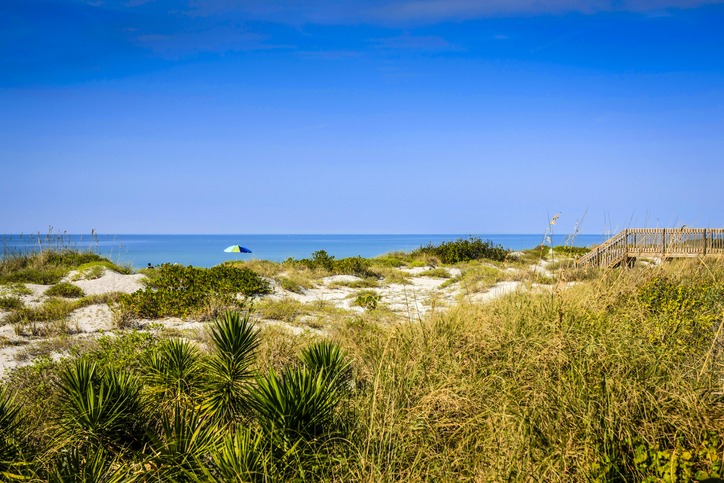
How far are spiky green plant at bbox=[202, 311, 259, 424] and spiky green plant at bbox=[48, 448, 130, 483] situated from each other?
2.48ft

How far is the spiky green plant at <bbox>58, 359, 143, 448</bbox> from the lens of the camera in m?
3.57

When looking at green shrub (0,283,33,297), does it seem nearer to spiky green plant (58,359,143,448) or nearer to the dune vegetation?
the dune vegetation

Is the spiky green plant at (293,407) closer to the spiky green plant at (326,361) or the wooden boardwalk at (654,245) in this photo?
the spiky green plant at (326,361)

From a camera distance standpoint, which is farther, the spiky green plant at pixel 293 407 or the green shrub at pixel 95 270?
the green shrub at pixel 95 270

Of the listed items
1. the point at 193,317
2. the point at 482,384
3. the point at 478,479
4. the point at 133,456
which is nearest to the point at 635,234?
the point at 193,317

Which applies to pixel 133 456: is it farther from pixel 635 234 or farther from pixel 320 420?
pixel 635 234

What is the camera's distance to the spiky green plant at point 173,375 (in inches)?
170

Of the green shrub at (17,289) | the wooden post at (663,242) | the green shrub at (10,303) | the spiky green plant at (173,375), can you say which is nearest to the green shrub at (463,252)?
the wooden post at (663,242)

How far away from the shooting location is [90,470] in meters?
3.18

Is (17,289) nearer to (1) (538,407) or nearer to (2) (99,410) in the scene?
(2) (99,410)

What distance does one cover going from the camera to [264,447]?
10.8 feet

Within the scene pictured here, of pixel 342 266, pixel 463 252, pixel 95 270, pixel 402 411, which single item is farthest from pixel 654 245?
pixel 95 270

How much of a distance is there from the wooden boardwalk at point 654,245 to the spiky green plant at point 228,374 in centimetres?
1472

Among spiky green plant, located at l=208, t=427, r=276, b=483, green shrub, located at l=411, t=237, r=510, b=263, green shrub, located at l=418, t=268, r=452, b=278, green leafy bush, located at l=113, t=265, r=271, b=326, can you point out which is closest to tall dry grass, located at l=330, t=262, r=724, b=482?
spiky green plant, located at l=208, t=427, r=276, b=483
